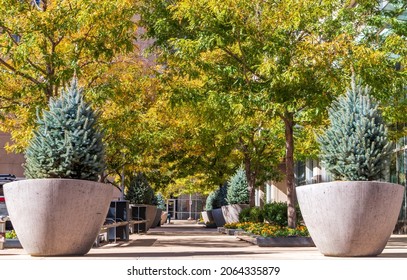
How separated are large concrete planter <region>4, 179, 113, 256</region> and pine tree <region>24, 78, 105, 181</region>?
70cm

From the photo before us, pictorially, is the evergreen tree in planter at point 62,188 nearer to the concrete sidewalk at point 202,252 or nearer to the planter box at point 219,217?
the concrete sidewalk at point 202,252

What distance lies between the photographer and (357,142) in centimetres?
1304

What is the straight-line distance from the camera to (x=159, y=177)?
41.7 metres

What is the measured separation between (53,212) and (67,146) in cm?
141

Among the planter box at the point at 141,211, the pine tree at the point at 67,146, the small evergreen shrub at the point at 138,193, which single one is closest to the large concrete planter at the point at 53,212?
the pine tree at the point at 67,146

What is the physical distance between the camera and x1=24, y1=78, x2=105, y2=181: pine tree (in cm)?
1267

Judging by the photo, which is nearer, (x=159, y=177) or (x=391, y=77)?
(x=391, y=77)

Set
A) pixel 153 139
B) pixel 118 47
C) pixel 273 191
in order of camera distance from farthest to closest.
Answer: pixel 273 191 < pixel 153 139 < pixel 118 47

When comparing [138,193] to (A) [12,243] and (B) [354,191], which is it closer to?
(A) [12,243]

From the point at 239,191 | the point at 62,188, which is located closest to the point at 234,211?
the point at 239,191

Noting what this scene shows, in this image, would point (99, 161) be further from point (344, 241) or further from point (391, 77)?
point (391, 77)

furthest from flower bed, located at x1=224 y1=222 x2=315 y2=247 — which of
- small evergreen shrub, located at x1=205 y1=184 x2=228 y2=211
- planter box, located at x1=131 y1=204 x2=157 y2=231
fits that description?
small evergreen shrub, located at x1=205 y1=184 x2=228 y2=211

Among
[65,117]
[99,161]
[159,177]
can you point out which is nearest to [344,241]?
[99,161]

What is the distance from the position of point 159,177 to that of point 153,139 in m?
16.7
